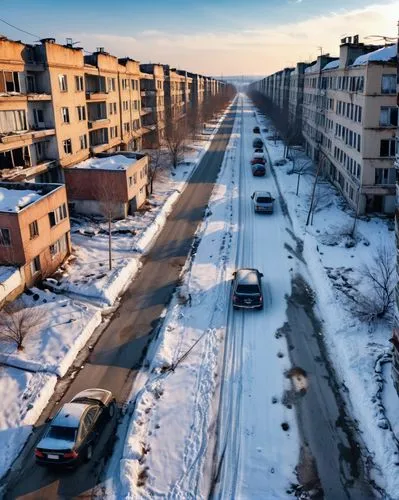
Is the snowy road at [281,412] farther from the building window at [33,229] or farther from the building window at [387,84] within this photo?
the building window at [387,84]

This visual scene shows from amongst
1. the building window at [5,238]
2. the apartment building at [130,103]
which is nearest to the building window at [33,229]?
the building window at [5,238]

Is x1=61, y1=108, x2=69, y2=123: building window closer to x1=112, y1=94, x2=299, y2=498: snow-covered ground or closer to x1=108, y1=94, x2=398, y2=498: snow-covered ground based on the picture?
x1=108, y1=94, x2=398, y2=498: snow-covered ground

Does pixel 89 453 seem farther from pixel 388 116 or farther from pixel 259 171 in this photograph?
pixel 259 171

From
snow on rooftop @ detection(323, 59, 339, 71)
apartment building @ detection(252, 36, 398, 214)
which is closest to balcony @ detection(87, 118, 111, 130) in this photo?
apartment building @ detection(252, 36, 398, 214)

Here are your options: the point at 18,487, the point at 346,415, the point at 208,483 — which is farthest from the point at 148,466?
the point at 346,415

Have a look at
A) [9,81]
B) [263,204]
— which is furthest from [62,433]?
[263,204]

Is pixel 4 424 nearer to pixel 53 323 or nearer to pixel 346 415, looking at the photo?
pixel 53 323
